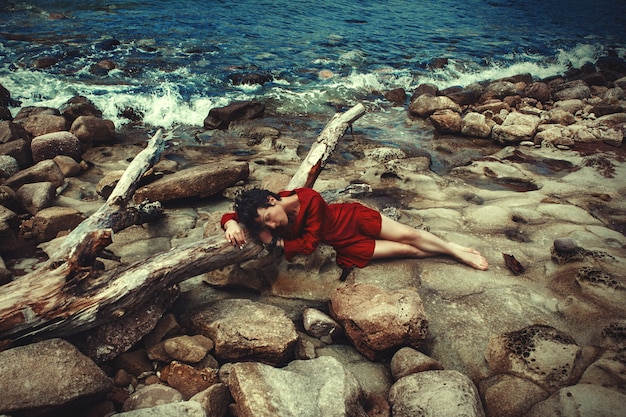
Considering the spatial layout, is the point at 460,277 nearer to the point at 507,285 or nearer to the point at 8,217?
the point at 507,285

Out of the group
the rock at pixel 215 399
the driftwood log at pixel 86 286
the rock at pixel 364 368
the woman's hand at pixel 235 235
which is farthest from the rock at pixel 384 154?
the rock at pixel 215 399

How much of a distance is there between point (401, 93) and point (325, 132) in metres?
5.94

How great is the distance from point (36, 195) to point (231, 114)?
4054 mm

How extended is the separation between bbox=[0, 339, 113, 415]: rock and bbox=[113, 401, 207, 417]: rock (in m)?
0.37

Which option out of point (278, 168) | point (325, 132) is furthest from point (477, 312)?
point (278, 168)

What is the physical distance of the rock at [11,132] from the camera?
596 cm

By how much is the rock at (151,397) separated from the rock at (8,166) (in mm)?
4358

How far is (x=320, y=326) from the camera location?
3080 millimetres

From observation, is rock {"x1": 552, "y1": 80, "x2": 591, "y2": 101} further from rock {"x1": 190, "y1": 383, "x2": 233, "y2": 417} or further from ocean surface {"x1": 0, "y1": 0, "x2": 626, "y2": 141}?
rock {"x1": 190, "y1": 383, "x2": 233, "y2": 417}

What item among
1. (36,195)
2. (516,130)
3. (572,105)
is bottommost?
(36,195)

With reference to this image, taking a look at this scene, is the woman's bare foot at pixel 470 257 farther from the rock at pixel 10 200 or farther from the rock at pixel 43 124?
the rock at pixel 43 124

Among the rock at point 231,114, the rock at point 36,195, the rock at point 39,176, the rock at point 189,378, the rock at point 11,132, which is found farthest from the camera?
the rock at point 231,114

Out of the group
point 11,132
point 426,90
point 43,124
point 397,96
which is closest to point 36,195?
point 11,132

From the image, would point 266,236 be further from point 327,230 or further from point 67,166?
point 67,166
